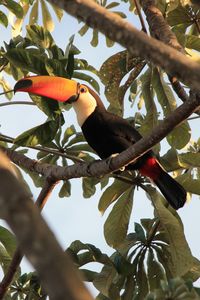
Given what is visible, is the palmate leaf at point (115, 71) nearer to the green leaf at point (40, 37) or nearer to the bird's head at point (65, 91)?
the bird's head at point (65, 91)

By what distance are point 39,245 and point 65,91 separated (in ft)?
10.6

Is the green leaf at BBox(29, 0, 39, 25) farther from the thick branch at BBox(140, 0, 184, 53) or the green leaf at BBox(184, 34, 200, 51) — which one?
the green leaf at BBox(184, 34, 200, 51)

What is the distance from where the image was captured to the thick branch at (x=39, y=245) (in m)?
0.74

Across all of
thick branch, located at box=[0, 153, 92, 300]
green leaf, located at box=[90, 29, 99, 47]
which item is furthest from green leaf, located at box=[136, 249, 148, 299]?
thick branch, located at box=[0, 153, 92, 300]

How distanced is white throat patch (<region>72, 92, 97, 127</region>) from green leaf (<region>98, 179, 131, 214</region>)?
1.87ft

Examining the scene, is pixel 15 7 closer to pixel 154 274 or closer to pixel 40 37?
pixel 40 37

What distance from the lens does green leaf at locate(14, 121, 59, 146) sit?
3293 mm

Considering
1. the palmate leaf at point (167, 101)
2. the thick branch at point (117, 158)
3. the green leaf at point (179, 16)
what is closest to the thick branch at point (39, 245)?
the thick branch at point (117, 158)

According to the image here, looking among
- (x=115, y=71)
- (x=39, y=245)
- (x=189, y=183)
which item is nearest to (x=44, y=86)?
(x=115, y=71)

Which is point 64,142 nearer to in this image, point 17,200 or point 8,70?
point 8,70

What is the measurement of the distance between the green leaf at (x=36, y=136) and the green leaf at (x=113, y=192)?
2.38 ft

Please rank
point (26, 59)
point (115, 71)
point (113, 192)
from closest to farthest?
point (26, 59) < point (115, 71) < point (113, 192)

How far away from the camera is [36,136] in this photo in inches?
130

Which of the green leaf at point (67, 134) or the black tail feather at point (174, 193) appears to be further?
the green leaf at point (67, 134)
